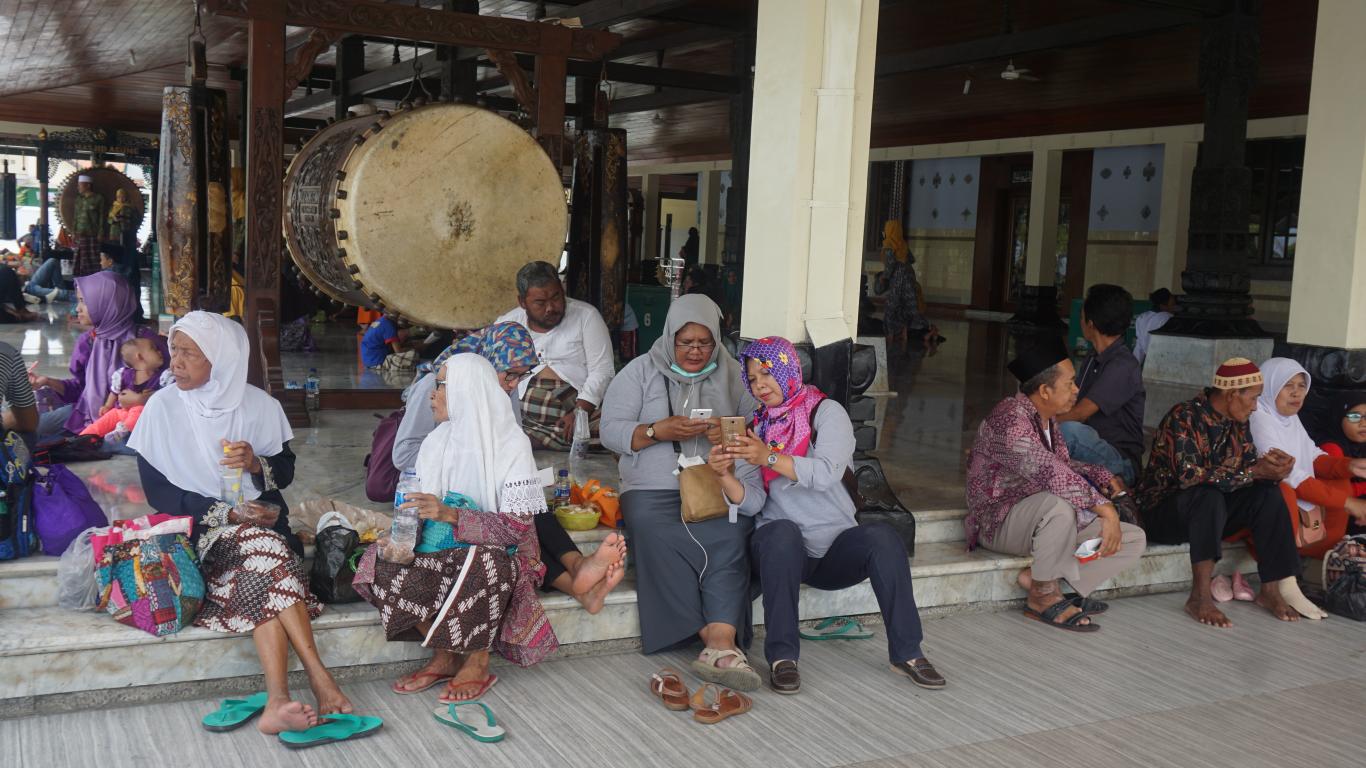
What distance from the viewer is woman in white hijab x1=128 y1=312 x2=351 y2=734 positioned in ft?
9.71

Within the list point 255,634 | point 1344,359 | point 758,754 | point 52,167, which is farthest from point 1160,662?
point 52,167

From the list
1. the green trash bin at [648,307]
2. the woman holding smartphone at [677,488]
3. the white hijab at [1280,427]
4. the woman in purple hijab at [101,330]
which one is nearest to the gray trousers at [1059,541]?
the white hijab at [1280,427]

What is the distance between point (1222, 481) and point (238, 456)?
334 cm

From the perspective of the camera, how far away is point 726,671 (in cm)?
331

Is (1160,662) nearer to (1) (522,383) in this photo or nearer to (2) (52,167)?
(1) (522,383)

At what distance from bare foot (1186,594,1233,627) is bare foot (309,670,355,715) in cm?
298

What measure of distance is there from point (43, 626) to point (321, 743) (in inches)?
31.6

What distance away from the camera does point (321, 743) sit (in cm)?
283

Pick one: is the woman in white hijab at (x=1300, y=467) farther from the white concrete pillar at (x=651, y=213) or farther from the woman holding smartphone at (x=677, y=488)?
the white concrete pillar at (x=651, y=213)

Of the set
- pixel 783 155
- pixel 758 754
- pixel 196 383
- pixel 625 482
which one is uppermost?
pixel 783 155

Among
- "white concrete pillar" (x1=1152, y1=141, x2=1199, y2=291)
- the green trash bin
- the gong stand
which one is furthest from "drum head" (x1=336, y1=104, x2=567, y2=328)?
"white concrete pillar" (x1=1152, y1=141, x2=1199, y2=291)

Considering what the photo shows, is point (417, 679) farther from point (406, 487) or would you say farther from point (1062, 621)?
point (1062, 621)

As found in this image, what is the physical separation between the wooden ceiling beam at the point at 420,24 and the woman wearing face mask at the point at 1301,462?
3.30 metres

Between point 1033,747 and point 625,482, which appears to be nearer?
point 1033,747
